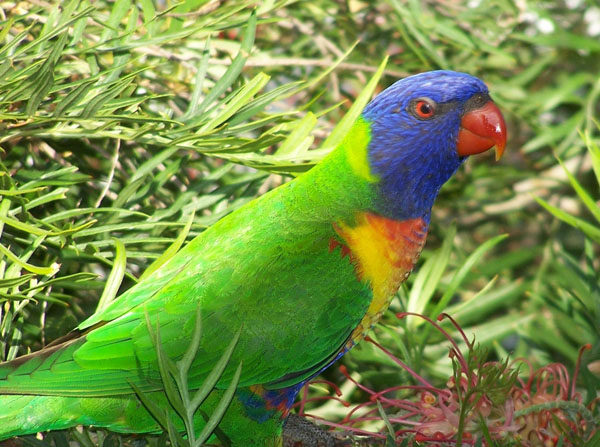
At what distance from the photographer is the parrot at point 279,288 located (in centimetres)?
135

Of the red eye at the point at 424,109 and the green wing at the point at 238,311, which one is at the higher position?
the red eye at the point at 424,109

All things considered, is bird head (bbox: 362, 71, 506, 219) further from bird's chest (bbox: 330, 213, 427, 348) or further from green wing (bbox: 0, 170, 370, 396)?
green wing (bbox: 0, 170, 370, 396)

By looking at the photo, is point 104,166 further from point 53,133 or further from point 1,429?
point 1,429

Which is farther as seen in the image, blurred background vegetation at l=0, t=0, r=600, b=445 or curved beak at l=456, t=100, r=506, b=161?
curved beak at l=456, t=100, r=506, b=161

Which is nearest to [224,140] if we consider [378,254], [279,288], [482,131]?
[279,288]

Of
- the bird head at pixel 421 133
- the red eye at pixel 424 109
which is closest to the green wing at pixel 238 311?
the bird head at pixel 421 133

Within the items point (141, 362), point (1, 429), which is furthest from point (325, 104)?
point (1, 429)

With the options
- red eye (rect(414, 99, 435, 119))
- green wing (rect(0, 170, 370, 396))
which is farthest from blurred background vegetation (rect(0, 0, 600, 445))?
red eye (rect(414, 99, 435, 119))

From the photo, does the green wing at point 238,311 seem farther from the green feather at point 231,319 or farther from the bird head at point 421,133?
the bird head at point 421,133

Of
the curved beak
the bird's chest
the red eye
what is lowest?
the bird's chest

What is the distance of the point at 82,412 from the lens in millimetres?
1372

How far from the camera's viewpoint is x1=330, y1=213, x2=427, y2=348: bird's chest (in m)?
1.54

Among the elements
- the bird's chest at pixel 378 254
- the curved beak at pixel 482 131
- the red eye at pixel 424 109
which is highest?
the red eye at pixel 424 109

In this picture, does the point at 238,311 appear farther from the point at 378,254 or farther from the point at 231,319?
the point at 378,254
